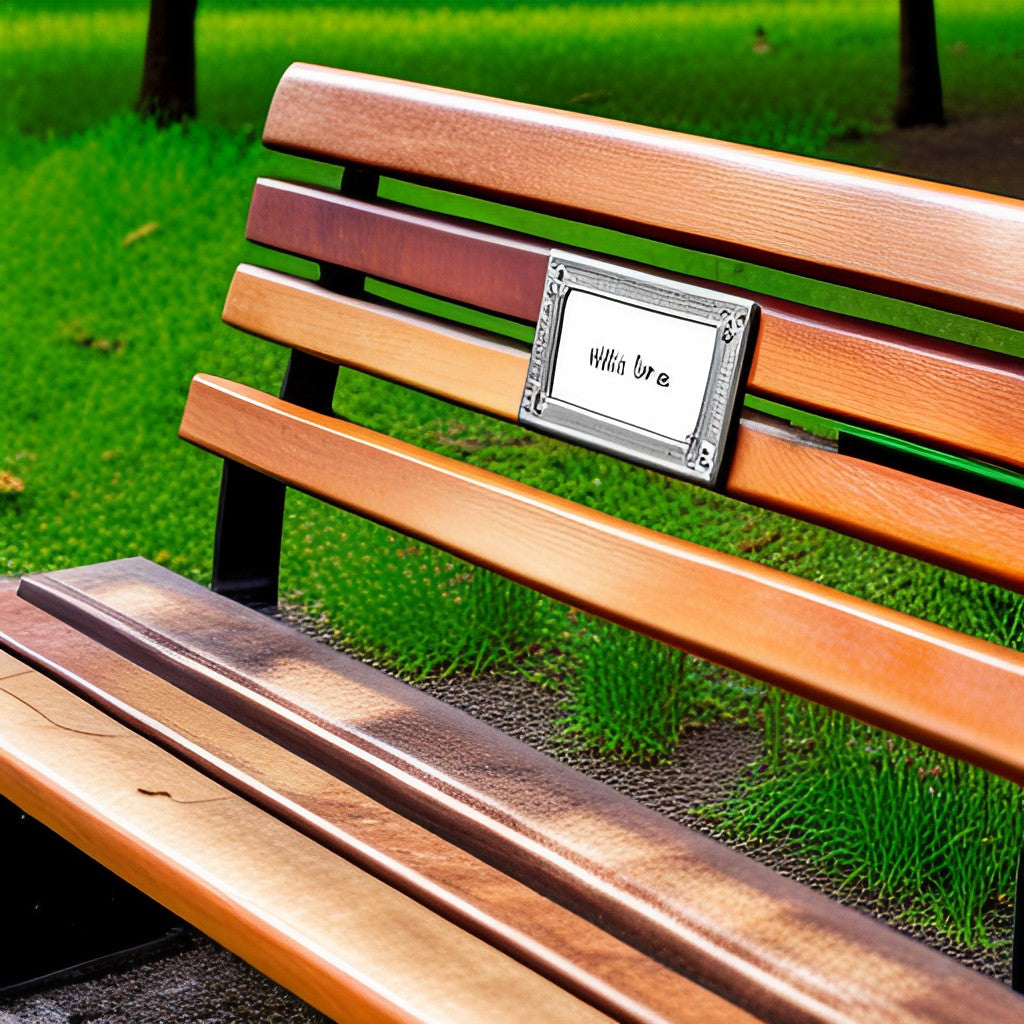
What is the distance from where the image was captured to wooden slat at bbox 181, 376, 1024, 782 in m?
1.29

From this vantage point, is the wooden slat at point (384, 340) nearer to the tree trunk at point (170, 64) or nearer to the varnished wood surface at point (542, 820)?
the varnished wood surface at point (542, 820)

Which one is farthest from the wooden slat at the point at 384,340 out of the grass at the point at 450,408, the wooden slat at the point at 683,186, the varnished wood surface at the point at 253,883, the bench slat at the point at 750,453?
the grass at the point at 450,408

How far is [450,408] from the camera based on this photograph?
4.03m

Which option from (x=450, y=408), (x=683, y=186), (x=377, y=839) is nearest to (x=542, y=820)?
(x=377, y=839)

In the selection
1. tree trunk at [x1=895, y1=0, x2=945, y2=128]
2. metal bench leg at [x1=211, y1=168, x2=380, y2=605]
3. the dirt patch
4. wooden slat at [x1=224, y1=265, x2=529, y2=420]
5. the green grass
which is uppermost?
tree trunk at [x1=895, y1=0, x2=945, y2=128]

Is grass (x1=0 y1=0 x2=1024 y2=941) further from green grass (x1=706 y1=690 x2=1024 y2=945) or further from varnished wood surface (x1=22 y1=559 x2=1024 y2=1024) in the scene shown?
varnished wood surface (x1=22 y1=559 x2=1024 y2=1024)

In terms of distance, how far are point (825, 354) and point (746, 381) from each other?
0.31 ft

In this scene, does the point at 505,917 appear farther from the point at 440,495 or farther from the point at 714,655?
the point at 440,495

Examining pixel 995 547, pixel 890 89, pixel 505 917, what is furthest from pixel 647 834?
pixel 890 89

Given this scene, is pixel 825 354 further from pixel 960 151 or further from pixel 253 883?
pixel 960 151

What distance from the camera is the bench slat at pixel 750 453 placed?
1339mm

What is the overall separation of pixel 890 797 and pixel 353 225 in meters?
1.08

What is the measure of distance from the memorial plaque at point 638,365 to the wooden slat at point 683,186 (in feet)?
0.27

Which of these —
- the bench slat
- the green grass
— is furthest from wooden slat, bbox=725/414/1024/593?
the green grass
